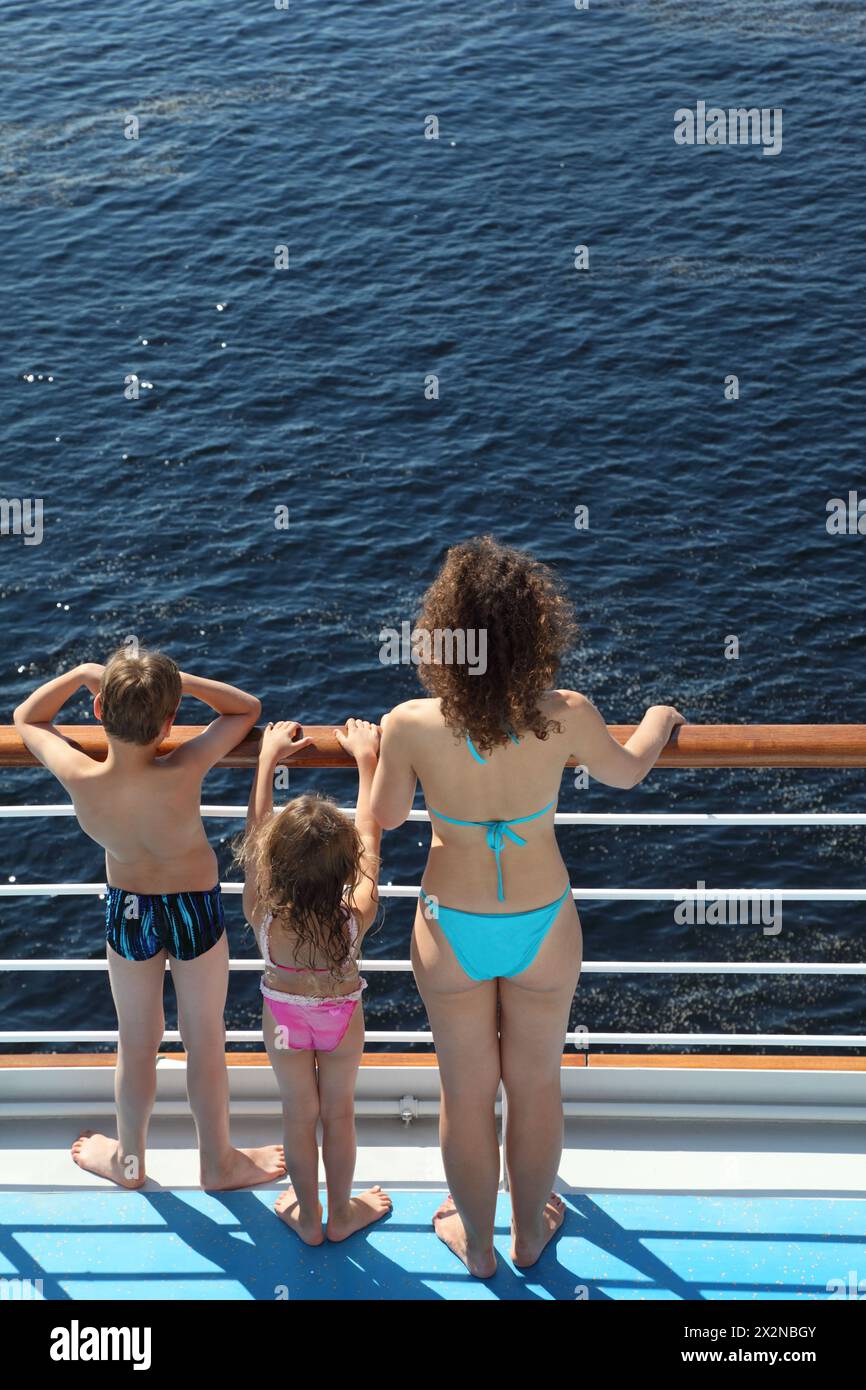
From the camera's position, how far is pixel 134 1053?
3986 mm

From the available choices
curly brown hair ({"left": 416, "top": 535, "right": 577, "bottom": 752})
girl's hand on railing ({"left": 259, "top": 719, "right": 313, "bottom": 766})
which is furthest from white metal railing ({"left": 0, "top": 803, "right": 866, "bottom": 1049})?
curly brown hair ({"left": 416, "top": 535, "right": 577, "bottom": 752})

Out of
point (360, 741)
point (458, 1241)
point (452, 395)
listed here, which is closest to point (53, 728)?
point (360, 741)

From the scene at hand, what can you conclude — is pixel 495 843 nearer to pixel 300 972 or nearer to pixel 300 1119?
pixel 300 972

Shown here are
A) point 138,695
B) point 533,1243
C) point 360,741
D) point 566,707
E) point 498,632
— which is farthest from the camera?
point 533,1243

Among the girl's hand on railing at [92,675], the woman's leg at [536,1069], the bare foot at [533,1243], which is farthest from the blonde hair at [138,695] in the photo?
the bare foot at [533,1243]

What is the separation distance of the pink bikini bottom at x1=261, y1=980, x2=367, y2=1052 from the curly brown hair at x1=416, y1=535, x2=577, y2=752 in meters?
0.79

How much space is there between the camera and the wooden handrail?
146 inches

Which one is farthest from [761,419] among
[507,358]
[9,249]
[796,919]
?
[9,249]

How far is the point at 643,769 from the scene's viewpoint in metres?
3.56

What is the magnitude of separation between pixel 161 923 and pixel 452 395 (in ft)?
60.3

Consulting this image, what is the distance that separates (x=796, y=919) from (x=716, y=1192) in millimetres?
11617

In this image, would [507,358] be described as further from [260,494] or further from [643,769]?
[643,769]
